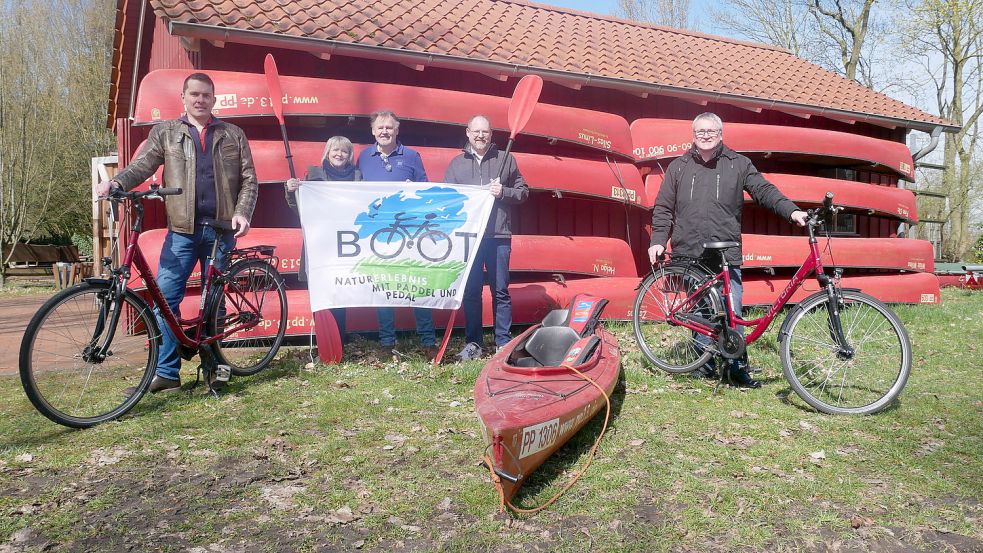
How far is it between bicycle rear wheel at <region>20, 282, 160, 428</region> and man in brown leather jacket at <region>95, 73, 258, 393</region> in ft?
0.79

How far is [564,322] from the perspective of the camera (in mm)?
5070

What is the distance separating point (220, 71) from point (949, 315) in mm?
9353

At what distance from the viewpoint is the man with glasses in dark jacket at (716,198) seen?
5035 mm

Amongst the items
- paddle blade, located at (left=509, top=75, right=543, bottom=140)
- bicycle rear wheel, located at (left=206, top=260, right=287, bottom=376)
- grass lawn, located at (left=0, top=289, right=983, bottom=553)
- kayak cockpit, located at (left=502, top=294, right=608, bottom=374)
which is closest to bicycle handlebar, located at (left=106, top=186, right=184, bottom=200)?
bicycle rear wheel, located at (left=206, top=260, right=287, bottom=376)

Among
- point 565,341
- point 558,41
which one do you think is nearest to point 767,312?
point 565,341

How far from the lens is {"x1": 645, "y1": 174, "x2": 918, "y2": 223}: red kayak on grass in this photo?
9281 millimetres

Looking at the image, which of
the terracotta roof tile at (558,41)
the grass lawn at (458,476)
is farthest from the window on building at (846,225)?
the grass lawn at (458,476)

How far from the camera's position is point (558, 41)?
9648 mm

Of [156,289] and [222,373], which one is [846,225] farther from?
[156,289]

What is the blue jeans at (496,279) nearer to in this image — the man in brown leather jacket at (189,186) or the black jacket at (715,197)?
the black jacket at (715,197)

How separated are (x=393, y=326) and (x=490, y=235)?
1.30 metres

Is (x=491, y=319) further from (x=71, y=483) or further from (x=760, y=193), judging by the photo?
(x=71, y=483)

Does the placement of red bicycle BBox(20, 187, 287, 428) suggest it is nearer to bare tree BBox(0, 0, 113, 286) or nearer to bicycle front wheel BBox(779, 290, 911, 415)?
bicycle front wheel BBox(779, 290, 911, 415)

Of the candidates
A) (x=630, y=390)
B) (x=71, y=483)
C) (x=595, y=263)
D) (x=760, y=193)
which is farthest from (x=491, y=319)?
(x=71, y=483)
